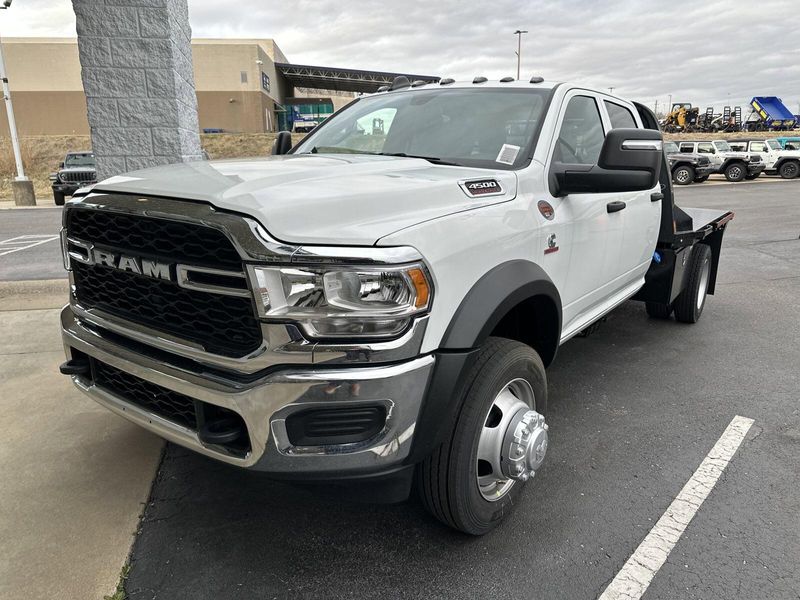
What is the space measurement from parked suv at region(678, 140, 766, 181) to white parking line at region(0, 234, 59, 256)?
2646cm

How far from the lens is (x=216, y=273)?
73.9 inches

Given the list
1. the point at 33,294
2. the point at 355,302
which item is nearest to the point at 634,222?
the point at 355,302

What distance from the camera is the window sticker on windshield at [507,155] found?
2.83 metres

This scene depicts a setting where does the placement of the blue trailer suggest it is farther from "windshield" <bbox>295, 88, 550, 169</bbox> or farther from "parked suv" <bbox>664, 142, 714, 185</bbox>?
"windshield" <bbox>295, 88, 550, 169</bbox>

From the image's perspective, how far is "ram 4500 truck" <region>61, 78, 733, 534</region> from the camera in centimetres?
182

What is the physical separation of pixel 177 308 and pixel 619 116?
3.42m

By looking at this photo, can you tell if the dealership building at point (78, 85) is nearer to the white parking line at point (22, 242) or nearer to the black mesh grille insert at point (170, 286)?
the white parking line at point (22, 242)

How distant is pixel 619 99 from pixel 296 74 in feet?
200

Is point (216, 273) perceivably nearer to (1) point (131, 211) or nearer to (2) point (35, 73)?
(1) point (131, 211)

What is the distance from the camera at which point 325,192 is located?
206 cm

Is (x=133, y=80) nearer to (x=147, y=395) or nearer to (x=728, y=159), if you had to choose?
(x=147, y=395)

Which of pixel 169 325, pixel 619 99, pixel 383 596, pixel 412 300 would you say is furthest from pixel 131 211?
pixel 619 99

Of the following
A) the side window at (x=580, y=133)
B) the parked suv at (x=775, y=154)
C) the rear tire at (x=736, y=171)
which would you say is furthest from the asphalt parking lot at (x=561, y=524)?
the parked suv at (x=775, y=154)

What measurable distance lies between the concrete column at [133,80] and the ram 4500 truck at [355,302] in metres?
2.33
